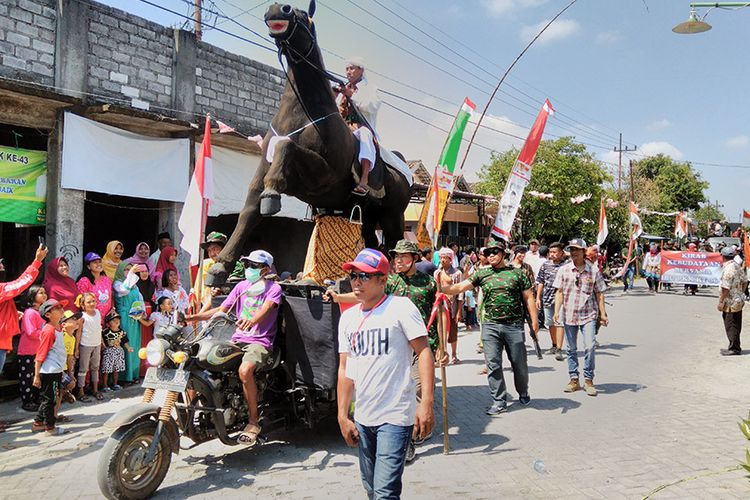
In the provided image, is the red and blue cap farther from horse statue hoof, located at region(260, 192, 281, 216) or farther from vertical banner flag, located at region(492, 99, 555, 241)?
vertical banner flag, located at region(492, 99, 555, 241)

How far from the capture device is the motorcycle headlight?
4160mm

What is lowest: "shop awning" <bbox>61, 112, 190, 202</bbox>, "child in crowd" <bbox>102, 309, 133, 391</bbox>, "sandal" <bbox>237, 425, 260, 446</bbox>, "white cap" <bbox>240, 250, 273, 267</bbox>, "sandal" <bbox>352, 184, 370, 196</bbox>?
"sandal" <bbox>237, 425, 260, 446</bbox>

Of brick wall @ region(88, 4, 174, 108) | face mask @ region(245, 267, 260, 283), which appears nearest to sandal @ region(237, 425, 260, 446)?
face mask @ region(245, 267, 260, 283)

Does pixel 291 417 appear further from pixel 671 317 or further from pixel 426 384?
pixel 671 317

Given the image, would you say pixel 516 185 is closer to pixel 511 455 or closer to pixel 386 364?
pixel 511 455

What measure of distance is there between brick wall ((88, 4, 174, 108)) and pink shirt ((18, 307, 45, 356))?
4.28 m

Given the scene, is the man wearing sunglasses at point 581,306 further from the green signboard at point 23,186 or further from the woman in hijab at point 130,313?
the green signboard at point 23,186

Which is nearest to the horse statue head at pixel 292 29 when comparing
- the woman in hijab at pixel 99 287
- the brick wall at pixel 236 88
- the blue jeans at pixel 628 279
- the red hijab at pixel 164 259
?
the woman in hijab at pixel 99 287

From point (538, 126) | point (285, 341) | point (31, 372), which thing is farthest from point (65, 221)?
point (538, 126)

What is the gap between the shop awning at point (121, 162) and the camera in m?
8.34

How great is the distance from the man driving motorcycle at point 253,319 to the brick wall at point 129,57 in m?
5.70

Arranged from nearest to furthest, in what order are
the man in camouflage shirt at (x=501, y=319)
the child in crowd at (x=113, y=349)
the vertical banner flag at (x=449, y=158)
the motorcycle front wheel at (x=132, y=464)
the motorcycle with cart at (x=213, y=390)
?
the motorcycle front wheel at (x=132, y=464)
the motorcycle with cart at (x=213, y=390)
the man in camouflage shirt at (x=501, y=319)
the child in crowd at (x=113, y=349)
the vertical banner flag at (x=449, y=158)

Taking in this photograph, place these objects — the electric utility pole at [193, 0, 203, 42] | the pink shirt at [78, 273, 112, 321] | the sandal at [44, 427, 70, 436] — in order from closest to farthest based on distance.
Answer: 1. the sandal at [44, 427, 70, 436]
2. the pink shirt at [78, 273, 112, 321]
3. the electric utility pole at [193, 0, 203, 42]

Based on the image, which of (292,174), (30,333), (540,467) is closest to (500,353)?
(540,467)
